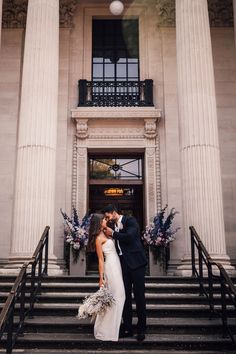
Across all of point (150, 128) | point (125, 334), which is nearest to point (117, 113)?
point (150, 128)

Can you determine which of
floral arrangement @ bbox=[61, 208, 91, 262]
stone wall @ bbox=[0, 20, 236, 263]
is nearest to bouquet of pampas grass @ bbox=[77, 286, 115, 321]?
floral arrangement @ bbox=[61, 208, 91, 262]

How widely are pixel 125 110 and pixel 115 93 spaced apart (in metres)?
0.88

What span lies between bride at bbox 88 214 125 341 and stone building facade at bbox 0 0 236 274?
376 centimetres

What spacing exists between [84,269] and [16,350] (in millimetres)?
6153

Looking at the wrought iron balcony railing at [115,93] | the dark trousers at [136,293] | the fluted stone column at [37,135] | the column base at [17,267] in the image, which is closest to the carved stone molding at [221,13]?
the wrought iron balcony railing at [115,93]

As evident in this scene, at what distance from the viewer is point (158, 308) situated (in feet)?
24.1

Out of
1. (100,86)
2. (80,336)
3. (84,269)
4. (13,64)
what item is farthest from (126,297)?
(13,64)

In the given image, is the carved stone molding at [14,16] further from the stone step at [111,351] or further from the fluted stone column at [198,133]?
the stone step at [111,351]

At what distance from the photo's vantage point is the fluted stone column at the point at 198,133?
965 centimetres

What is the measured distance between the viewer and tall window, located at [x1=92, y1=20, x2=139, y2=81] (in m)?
15.0

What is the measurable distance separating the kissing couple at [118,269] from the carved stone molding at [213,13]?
402 inches

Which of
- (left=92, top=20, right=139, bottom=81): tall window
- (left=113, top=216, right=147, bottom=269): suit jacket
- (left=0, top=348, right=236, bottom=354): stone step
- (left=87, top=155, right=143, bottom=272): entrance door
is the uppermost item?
(left=92, top=20, right=139, bottom=81): tall window

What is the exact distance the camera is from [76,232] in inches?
481

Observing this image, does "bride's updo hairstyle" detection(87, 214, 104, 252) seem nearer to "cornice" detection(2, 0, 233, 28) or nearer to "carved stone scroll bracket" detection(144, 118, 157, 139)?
"carved stone scroll bracket" detection(144, 118, 157, 139)
